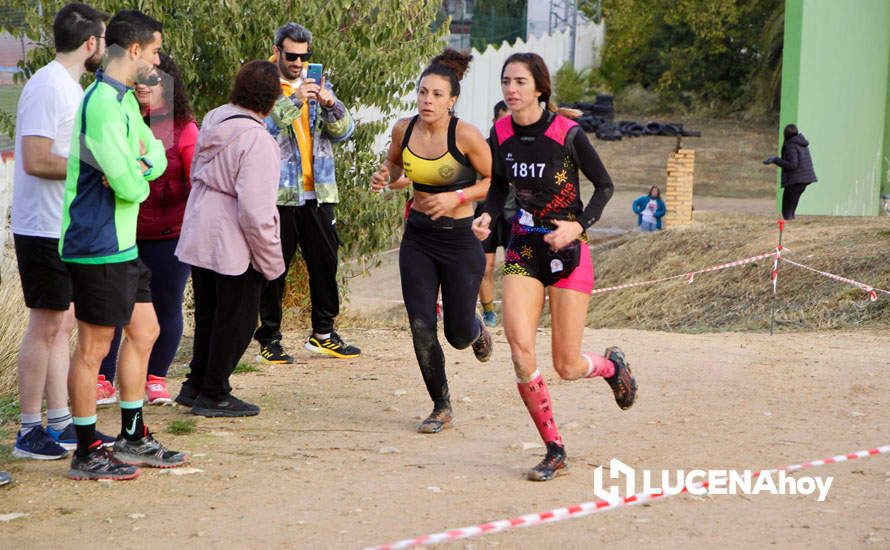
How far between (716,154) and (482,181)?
27.5 m

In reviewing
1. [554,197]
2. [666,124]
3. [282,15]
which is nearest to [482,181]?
[554,197]

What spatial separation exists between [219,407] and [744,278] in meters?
8.91

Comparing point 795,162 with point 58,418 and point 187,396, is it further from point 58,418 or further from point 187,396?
point 58,418

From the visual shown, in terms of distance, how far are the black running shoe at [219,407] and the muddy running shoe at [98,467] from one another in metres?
1.24

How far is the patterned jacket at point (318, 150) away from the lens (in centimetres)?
806

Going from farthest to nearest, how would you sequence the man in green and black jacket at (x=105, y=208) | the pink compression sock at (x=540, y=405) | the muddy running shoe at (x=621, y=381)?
the muddy running shoe at (x=621, y=381) < the pink compression sock at (x=540, y=405) < the man in green and black jacket at (x=105, y=208)

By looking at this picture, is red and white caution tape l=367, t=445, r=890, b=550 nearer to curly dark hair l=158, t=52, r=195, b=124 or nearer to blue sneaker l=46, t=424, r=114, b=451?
blue sneaker l=46, t=424, r=114, b=451

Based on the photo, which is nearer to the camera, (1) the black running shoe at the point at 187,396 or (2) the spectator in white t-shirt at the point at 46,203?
(2) the spectator in white t-shirt at the point at 46,203

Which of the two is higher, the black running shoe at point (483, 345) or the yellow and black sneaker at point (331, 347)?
the black running shoe at point (483, 345)

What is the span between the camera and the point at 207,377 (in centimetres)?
676

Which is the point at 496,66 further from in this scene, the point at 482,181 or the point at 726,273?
the point at 482,181

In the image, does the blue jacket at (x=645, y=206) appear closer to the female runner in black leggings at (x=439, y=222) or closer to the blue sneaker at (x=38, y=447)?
the female runner in black leggings at (x=439, y=222)

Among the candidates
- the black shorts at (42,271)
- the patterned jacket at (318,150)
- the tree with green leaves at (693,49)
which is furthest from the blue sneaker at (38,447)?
the tree with green leaves at (693,49)

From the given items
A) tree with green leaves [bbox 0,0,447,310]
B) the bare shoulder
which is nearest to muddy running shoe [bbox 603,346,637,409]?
the bare shoulder
